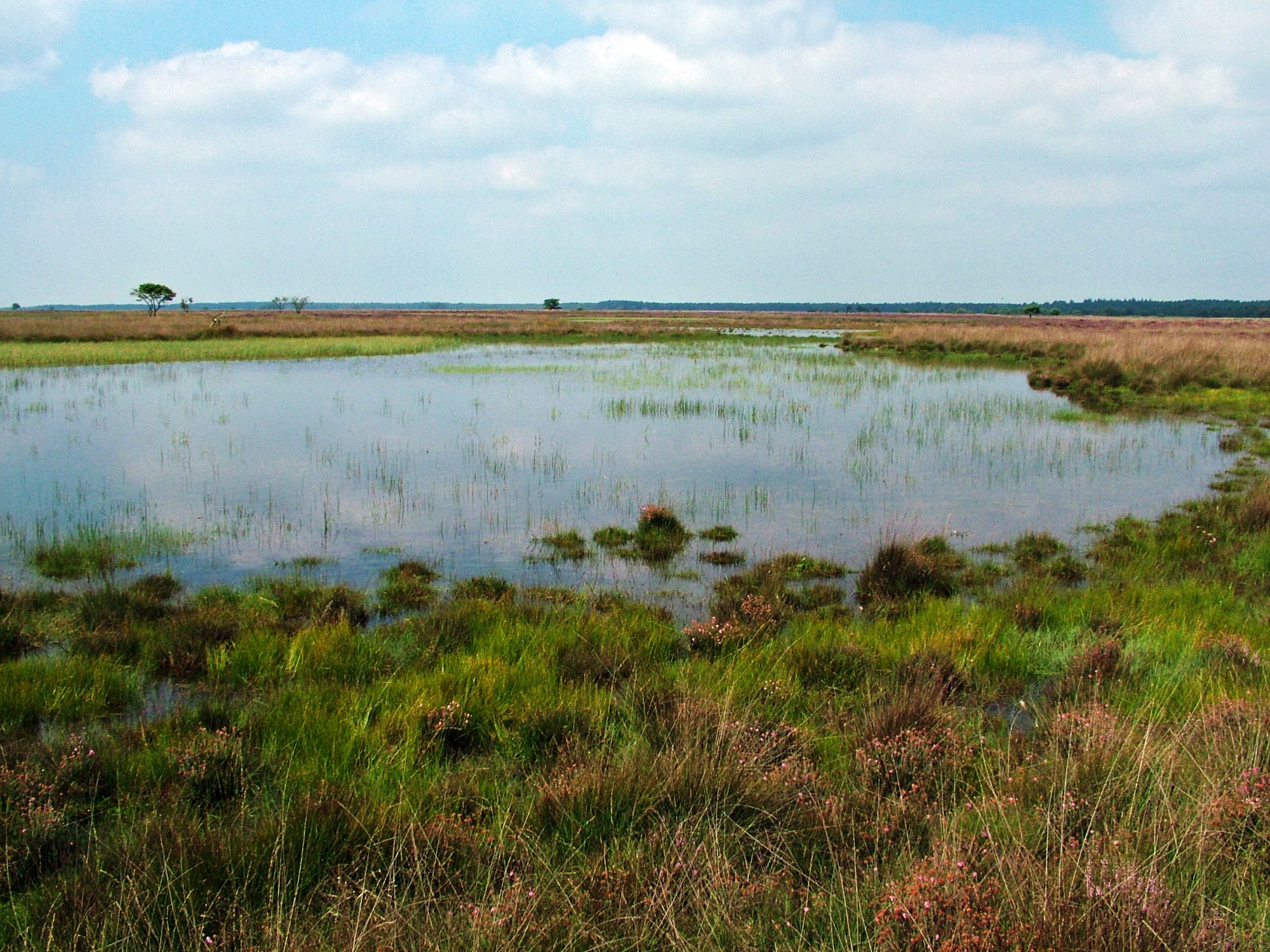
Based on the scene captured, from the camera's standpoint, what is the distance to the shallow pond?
9414mm

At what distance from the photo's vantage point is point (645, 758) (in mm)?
3633

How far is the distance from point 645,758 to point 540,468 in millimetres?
9903

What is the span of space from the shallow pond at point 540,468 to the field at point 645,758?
1.05 meters

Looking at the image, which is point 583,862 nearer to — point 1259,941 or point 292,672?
point 1259,941

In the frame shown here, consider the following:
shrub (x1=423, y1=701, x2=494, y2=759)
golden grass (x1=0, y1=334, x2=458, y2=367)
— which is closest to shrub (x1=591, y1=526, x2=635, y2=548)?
shrub (x1=423, y1=701, x2=494, y2=759)

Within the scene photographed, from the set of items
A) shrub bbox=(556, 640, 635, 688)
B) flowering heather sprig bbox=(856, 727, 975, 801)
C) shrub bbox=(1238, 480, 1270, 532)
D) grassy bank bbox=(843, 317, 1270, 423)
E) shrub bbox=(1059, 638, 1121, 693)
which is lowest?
shrub bbox=(556, 640, 635, 688)

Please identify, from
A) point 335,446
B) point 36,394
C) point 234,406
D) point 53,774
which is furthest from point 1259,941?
point 36,394

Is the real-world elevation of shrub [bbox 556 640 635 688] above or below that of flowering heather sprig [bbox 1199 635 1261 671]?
below

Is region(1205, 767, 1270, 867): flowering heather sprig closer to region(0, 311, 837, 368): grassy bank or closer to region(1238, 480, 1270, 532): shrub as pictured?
region(1238, 480, 1270, 532): shrub

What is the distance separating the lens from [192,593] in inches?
296

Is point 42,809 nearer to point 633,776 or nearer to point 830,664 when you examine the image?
point 633,776

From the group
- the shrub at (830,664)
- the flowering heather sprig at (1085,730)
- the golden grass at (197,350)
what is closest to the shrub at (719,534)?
the shrub at (830,664)

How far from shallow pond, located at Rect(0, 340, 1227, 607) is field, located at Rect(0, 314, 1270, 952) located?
1.05 meters

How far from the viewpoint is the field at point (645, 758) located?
265cm
